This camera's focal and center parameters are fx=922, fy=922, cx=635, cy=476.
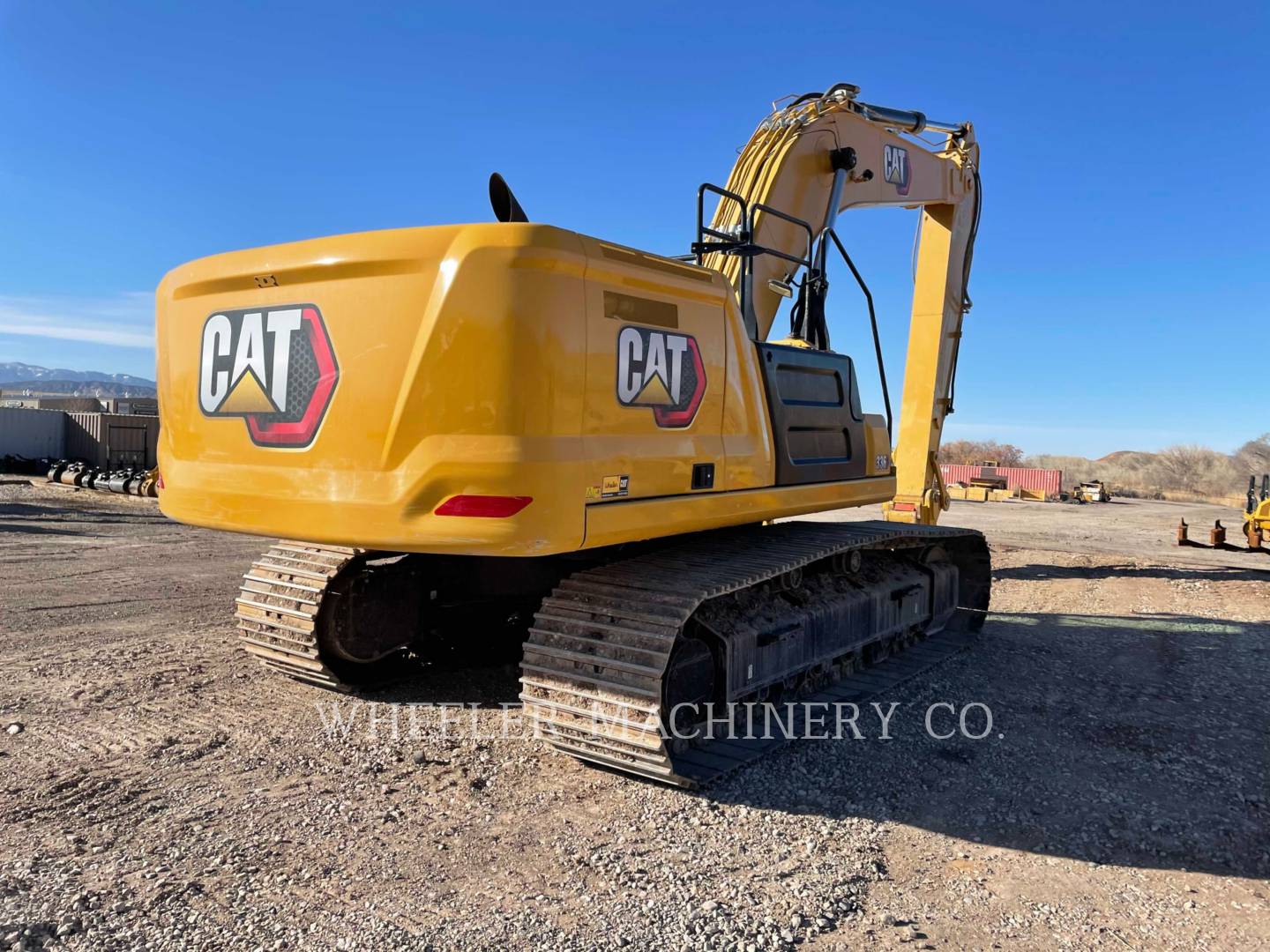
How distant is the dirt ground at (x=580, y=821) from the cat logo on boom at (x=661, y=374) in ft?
5.80

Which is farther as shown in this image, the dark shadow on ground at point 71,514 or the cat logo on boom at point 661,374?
the dark shadow on ground at point 71,514

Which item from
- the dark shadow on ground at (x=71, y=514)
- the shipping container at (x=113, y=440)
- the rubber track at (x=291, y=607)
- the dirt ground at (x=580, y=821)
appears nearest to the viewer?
the dirt ground at (x=580, y=821)

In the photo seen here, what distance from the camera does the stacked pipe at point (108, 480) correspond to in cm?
1942

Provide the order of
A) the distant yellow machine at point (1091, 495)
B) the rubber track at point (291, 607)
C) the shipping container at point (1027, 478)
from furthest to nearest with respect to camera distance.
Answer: the shipping container at point (1027, 478) → the distant yellow machine at point (1091, 495) → the rubber track at point (291, 607)

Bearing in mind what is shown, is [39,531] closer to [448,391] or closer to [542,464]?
[448,391]

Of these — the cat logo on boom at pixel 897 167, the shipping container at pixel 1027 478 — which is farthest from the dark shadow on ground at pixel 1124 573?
the shipping container at pixel 1027 478

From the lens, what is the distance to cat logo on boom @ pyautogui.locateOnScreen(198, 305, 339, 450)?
3.94 m

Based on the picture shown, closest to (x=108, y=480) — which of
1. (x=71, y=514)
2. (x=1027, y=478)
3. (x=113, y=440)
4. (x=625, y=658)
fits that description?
(x=71, y=514)

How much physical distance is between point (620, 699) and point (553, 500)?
3.36 feet

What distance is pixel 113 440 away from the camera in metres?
25.5

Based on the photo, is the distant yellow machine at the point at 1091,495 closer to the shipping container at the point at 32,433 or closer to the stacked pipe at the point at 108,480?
the stacked pipe at the point at 108,480

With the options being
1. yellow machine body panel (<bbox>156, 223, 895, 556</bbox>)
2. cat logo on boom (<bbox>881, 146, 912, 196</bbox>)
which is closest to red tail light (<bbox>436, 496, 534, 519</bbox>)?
yellow machine body panel (<bbox>156, 223, 895, 556</bbox>)

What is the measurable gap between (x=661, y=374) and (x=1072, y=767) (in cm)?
294

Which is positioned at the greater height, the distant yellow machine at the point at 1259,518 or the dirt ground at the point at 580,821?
the distant yellow machine at the point at 1259,518
